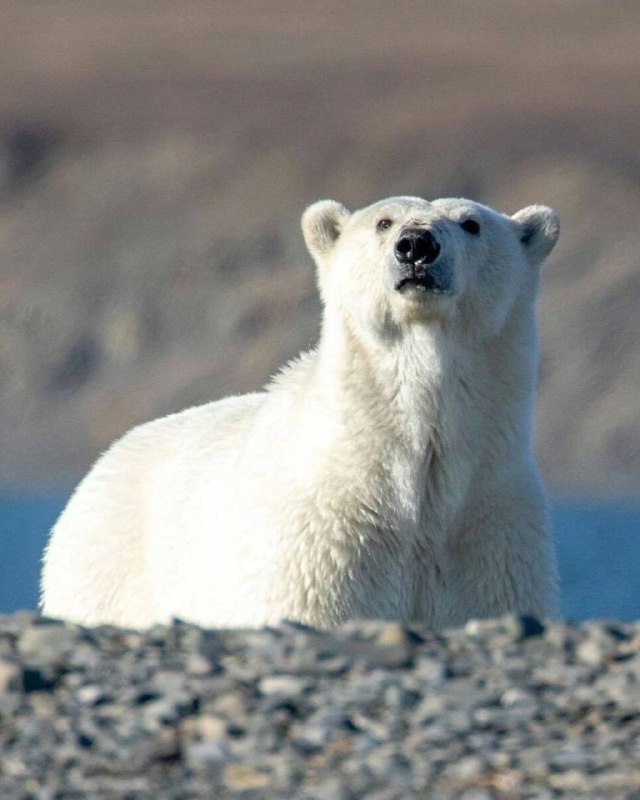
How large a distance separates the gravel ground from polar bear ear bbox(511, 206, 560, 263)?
271cm

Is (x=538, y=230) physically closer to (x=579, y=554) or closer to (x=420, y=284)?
(x=420, y=284)

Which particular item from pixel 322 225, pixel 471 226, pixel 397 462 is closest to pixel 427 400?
pixel 397 462

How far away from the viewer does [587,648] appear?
5617 millimetres

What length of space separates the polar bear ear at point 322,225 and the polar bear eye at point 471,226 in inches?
25.2

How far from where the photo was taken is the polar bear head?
291 inches

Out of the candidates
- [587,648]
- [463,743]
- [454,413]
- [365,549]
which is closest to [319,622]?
[365,549]

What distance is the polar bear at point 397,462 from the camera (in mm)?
7395

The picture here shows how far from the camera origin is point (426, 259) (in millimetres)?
7371

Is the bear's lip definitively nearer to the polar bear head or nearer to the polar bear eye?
the polar bear head

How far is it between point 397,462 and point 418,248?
2.75ft

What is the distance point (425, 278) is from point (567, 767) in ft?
9.51

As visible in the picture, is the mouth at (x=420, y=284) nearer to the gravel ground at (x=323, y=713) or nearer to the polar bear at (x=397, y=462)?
the polar bear at (x=397, y=462)

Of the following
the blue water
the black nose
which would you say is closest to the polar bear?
the black nose

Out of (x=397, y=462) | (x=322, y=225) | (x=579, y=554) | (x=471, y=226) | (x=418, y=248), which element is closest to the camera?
(x=418, y=248)
